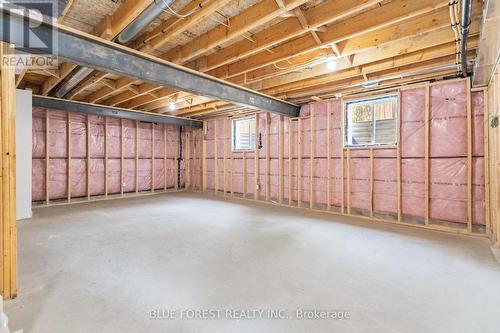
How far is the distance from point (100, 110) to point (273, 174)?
15.8 ft

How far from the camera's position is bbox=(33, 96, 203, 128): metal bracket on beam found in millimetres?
5365

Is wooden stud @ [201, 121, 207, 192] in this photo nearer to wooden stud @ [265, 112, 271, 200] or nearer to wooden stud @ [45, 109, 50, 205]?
wooden stud @ [265, 112, 271, 200]

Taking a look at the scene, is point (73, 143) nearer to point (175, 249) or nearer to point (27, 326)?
point (175, 249)

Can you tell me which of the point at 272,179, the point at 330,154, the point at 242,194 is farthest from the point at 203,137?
the point at 330,154

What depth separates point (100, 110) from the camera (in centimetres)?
617

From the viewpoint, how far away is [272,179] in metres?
6.48

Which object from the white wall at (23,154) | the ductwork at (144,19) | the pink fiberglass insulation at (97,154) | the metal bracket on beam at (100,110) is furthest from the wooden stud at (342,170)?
the white wall at (23,154)

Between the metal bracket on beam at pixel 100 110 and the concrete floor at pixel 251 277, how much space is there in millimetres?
2780

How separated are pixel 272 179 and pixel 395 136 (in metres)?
3.04

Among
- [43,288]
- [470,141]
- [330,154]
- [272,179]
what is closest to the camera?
[43,288]

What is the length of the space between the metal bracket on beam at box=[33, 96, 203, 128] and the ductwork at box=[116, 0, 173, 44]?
12.9 feet

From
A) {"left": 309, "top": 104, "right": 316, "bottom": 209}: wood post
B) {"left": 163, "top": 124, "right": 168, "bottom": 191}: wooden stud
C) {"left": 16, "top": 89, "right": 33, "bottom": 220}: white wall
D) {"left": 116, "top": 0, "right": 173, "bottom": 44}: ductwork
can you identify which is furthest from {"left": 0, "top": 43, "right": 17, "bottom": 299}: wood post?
{"left": 163, "top": 124, "right": 168, "bottom": 191}: wooden stud

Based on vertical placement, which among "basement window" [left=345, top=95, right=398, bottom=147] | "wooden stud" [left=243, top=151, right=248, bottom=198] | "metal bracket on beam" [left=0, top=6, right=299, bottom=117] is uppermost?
"metal bracket on beam" [left=0, top=6, right=299, bottom=117]

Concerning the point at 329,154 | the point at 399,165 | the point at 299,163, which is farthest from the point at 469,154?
the point at 299,163
